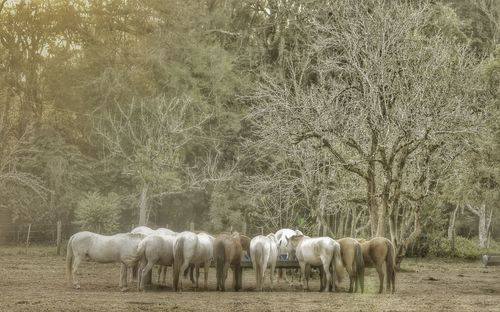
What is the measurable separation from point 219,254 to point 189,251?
87cm

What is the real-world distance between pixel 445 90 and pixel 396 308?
941 centimetres

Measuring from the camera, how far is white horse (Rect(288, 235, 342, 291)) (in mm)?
19766

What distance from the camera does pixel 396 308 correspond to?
1579 centimetres

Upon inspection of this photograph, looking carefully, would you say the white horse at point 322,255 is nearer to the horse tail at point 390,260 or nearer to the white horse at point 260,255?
the white horse at point 260,255

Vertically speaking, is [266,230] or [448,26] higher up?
[448,26]

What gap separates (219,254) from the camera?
19312 millimetres

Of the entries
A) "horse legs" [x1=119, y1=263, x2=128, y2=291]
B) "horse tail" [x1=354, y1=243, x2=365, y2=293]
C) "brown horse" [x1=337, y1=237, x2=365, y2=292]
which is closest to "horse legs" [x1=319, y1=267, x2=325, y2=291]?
"brown horse" [x1=337, y1=237, x2=365, y2=292]

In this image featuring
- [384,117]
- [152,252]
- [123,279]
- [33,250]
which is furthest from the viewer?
[33,250]

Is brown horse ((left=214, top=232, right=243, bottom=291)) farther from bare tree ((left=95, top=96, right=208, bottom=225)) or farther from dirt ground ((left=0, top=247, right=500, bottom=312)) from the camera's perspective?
bare tree ((left=95, top=96, right=208, bottom=225))

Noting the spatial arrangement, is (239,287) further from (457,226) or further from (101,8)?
(457,226)

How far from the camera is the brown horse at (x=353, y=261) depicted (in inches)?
764

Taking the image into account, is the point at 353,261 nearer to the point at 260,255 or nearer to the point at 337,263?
the point at 337,263

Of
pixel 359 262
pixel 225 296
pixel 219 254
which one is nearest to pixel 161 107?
pixel 219 254

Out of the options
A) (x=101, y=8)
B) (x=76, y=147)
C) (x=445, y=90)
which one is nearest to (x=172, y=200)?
(x=76, y=147)
